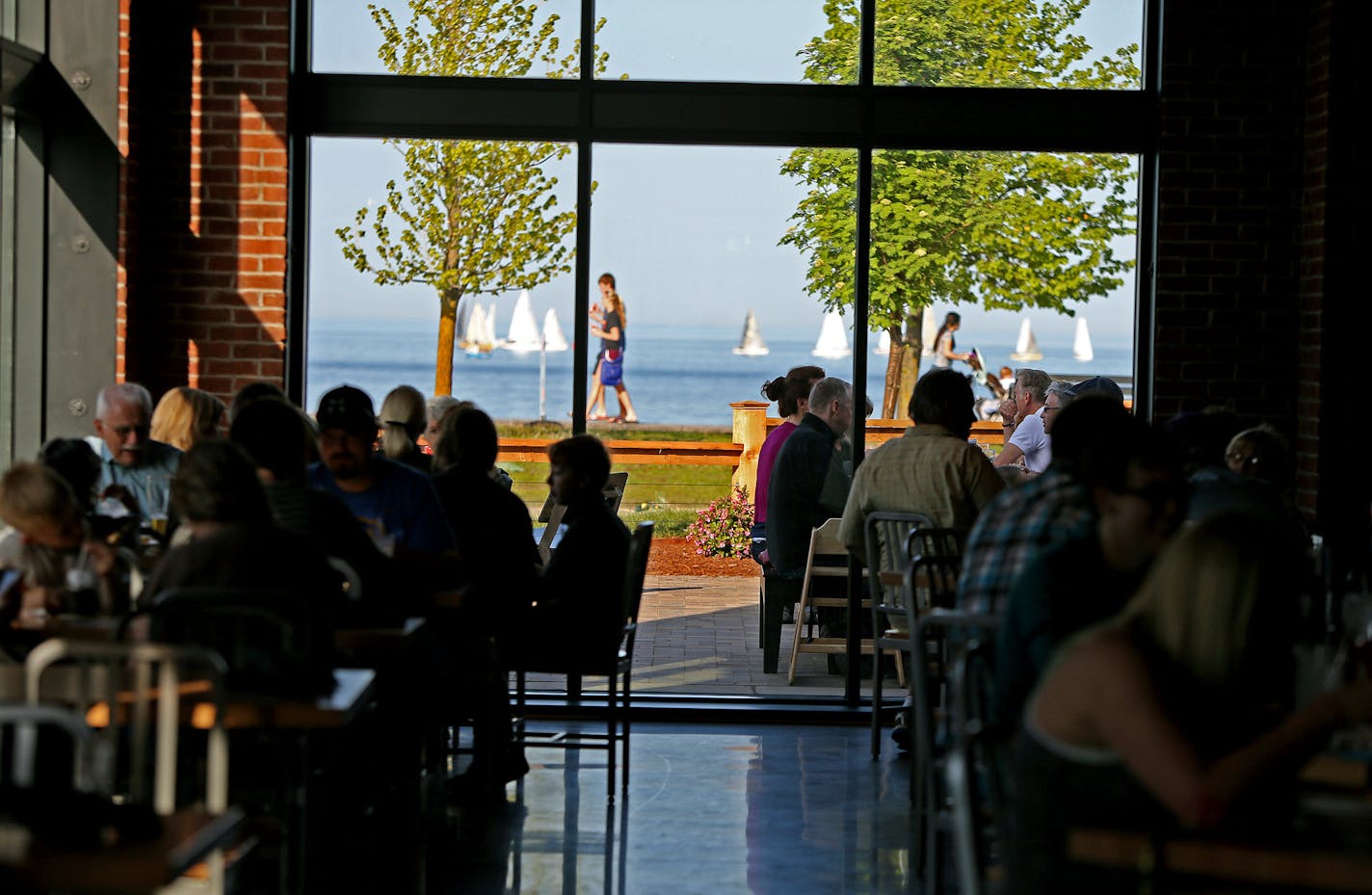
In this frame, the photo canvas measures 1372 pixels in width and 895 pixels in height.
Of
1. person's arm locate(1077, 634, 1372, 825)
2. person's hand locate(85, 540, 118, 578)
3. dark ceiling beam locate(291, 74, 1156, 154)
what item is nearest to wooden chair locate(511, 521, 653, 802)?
person's hand locate(85, 540, 118, 578)

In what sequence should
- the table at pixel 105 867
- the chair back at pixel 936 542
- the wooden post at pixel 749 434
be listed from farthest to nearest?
the wooden post at pixel 749 434
the chair back at pixel 936 542
the table at pixel 105 867

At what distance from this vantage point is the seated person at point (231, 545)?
12.4ft

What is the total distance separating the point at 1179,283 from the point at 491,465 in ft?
Result: 10.7

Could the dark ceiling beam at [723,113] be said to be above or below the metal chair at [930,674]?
above

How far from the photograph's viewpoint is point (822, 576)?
7.98 metres

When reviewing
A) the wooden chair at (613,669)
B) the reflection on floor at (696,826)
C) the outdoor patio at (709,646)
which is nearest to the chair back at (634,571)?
the wooden chair at (613,669)

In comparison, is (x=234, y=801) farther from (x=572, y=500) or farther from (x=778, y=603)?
(x=778, y=603)

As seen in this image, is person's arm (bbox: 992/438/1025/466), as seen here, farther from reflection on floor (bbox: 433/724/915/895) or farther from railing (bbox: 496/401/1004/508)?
reflection on floor (bbox: 433/724/915/895)

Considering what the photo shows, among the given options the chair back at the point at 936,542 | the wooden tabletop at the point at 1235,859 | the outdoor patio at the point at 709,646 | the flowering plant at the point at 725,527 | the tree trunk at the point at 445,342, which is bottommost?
the outdoor patio at the point at 709,646

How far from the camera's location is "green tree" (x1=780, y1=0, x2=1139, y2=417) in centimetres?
739

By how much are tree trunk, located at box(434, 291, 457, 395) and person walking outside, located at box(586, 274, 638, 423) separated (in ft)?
2.07

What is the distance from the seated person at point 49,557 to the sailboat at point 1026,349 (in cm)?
460

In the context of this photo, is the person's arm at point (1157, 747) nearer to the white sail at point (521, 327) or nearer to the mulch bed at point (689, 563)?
the white sail at point (521, 327)

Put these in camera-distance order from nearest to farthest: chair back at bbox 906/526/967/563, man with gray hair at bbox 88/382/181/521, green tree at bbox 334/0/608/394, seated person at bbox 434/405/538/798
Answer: chair back at bbox 906/526/967/563
seated person at bbox 434/405/538/798
man with gray hair at bbox 88/382/181/521
green tree at bbox 334/0/608/394
